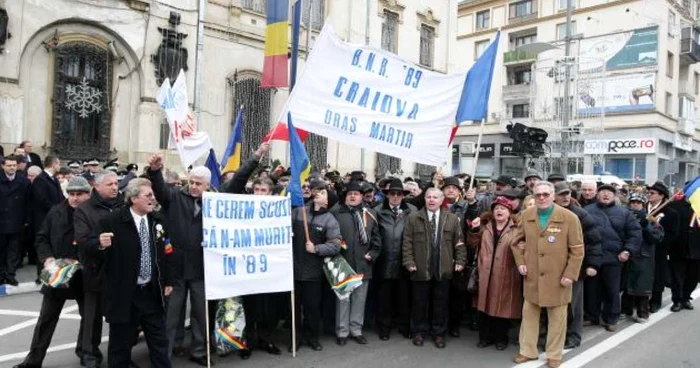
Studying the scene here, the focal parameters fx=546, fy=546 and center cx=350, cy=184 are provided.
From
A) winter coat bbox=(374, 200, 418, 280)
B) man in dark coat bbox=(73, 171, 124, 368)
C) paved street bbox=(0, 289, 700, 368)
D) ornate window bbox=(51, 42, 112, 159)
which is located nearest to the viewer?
man in dark coat bbox=(73, 171, 124, 368)

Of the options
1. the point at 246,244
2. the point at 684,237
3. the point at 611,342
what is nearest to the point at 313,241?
the point at 246,244

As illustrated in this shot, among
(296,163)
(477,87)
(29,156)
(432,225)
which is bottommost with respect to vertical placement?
(432,225)

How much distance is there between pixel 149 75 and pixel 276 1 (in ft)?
19.6

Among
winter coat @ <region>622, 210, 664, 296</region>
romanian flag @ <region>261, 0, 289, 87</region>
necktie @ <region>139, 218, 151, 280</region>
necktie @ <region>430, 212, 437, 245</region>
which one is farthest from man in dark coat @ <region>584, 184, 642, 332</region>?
romanian flag @ <region>261, 0, 289, 87</region>

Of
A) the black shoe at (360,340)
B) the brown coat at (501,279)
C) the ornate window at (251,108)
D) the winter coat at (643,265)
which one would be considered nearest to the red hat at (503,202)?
the brown coat at (501,279)

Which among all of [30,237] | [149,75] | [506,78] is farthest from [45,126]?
[506,78]

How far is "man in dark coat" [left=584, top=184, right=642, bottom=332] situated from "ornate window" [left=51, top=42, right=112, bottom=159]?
39.2 feet

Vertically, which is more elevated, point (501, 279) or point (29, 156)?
point (29, 156)

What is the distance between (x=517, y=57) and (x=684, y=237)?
40108mm

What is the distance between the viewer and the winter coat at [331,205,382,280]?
6293 mm

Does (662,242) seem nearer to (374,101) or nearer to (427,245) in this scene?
(427,245)

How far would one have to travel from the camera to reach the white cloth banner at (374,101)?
6078 mm

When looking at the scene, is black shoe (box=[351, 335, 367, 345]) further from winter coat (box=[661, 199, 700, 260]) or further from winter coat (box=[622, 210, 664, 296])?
winter coat (box=[661, 199, 700, 260])

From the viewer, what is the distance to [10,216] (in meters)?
8.32
